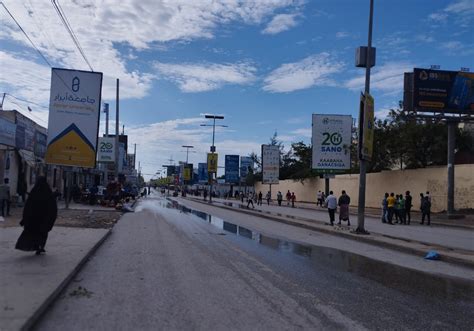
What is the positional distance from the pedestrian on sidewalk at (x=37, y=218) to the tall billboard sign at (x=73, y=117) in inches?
666

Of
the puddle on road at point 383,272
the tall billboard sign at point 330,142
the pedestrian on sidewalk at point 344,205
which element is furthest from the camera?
the tall billboard sign at point 330,142

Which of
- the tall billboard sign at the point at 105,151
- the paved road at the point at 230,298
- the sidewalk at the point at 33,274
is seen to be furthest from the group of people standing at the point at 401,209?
the tall billboard sign at the point at 105,151

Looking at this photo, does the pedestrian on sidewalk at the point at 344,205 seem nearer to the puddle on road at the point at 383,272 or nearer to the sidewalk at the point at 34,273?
the puddle on road at the point at 383,272

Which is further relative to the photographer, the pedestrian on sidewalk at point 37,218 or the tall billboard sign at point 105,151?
the tall billboard sign at point 105,151

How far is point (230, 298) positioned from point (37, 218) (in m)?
4.82

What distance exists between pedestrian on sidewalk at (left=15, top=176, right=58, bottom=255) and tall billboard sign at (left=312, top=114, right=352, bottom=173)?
39.3 meters

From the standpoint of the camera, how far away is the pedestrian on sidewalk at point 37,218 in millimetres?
10797

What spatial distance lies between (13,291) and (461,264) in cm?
1109

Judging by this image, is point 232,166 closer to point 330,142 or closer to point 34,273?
point 330,142

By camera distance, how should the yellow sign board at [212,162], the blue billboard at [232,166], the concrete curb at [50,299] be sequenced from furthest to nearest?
the blue billboard at [232,166] → the yellow sign board at [212,162] → the concrete curb at [50,299]

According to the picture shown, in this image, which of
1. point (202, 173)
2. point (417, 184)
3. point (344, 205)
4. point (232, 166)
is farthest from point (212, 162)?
point (202, 173)

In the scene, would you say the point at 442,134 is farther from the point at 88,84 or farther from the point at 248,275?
the point at 248,275

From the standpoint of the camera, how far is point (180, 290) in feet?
29.2

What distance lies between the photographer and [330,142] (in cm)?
4922
